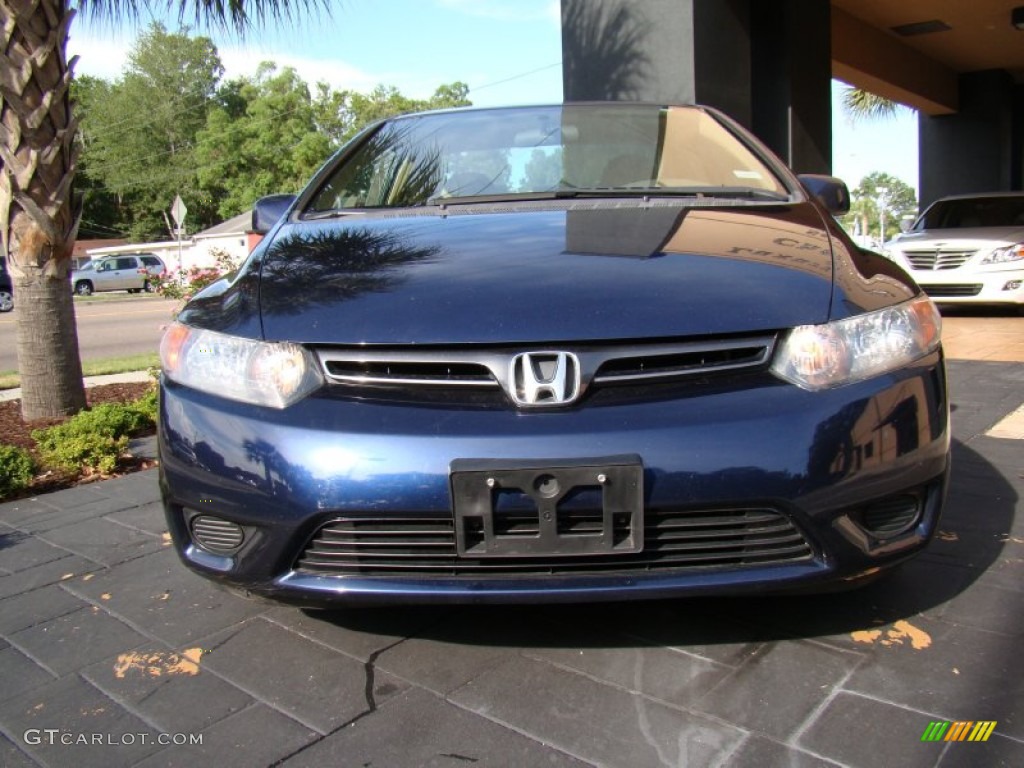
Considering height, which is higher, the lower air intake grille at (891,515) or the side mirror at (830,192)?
the side mirror at (830,192)

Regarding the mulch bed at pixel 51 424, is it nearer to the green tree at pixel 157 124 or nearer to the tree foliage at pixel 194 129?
the tree foliage at pixel 194 129

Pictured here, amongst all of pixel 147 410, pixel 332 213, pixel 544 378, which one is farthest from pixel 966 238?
pixel 544 378

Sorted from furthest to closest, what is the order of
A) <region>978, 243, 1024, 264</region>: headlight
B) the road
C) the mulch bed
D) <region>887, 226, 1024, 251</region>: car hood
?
the road → <region>887, 226, 1024, 251</region>: car hood → <region>978, 243, 1024, 264</region>: headlight → the mulch bed

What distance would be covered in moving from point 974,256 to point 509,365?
9057 millimetres

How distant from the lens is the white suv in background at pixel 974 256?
29.8 ft

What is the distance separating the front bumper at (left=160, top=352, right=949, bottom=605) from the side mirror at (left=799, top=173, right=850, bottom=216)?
137 centimetres

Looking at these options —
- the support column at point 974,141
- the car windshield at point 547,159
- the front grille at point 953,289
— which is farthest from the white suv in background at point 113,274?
the car windshield at point 547,159

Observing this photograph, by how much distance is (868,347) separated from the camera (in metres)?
1.97

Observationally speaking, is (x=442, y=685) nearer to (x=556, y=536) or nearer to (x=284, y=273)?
(x=556, y=536)

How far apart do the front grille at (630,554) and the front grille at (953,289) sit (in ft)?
28.5

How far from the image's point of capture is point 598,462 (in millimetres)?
1749

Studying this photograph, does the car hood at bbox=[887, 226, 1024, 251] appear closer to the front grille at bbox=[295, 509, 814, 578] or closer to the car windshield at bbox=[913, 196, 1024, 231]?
the car windshield at bbox=[913, 196, 1024, 231]

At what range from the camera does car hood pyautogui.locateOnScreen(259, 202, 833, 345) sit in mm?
1921

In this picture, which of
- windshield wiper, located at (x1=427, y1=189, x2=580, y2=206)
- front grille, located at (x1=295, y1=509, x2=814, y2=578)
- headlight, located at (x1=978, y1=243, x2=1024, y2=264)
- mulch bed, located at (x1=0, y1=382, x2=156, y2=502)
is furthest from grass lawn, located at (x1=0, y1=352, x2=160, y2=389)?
headlight, located at (x1=978, y1=243, x2=1024, y2=264)
